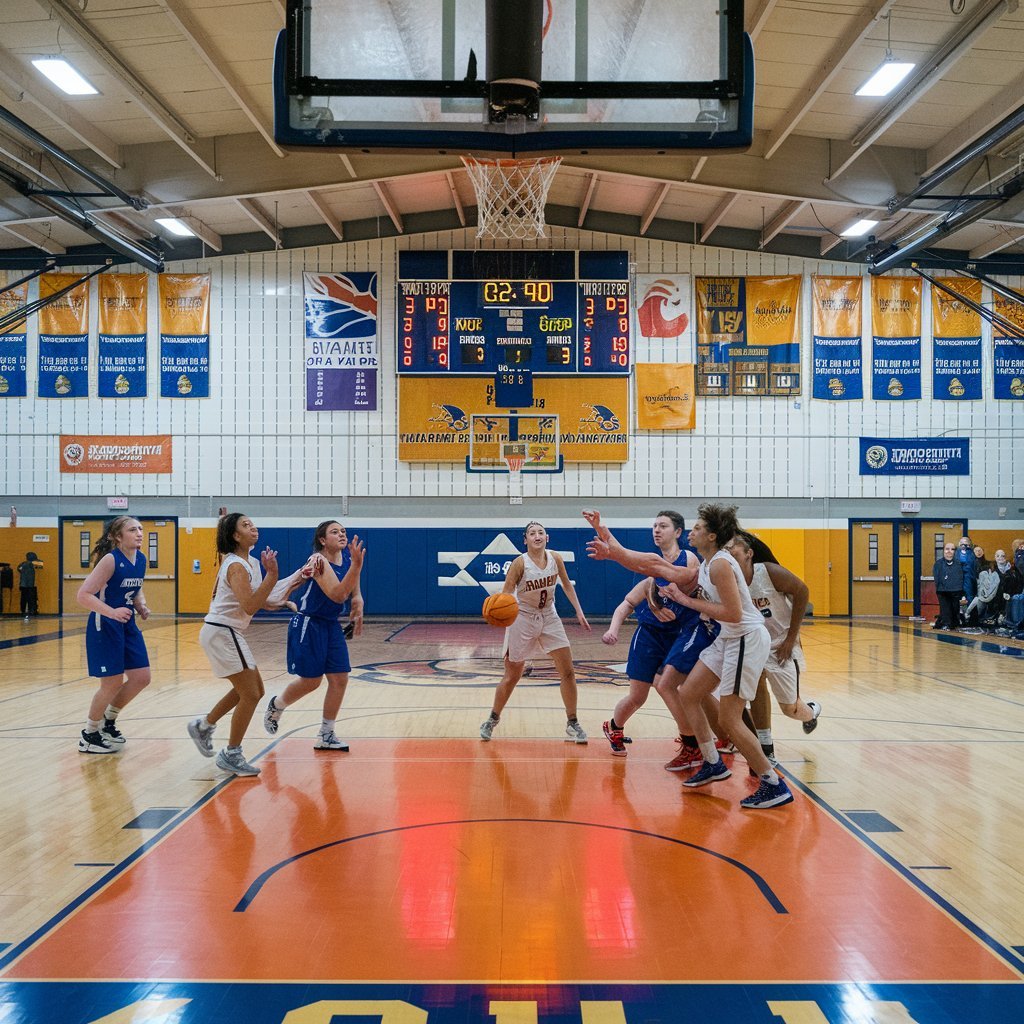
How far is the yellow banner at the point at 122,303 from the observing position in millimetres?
19562

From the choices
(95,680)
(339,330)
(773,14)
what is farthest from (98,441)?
(773,14)

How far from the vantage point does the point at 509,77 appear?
449 cm

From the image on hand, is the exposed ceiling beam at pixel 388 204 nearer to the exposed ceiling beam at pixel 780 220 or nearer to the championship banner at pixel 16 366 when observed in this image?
the exposed ceiling beam at pixel 780 220

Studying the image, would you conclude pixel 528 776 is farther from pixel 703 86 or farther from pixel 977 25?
pixel 977 25

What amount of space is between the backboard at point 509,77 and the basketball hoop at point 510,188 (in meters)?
9.13

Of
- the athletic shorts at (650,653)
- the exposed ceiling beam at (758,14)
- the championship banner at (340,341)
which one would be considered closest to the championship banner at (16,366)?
the championship banner at (340,341)

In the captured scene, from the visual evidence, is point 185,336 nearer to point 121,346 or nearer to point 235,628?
point 121,346

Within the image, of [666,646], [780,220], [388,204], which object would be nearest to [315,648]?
[666,646]

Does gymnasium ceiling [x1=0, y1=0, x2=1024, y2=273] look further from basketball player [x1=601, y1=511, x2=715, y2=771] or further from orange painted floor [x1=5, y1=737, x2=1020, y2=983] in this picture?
orange painted floor [x1=5, y1=737, x2=1020, y2=983]

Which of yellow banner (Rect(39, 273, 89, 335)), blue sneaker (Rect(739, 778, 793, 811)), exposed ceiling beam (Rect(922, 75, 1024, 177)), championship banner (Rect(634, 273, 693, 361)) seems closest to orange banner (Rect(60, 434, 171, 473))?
yellow banner (Rect(39, 273, 89, 335))

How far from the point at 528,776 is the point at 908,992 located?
3328 mm

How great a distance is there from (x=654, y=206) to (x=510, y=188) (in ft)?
14.7

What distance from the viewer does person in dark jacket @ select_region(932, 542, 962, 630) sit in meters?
16.8

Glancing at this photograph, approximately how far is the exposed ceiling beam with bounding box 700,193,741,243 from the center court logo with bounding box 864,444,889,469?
5.55 meters
